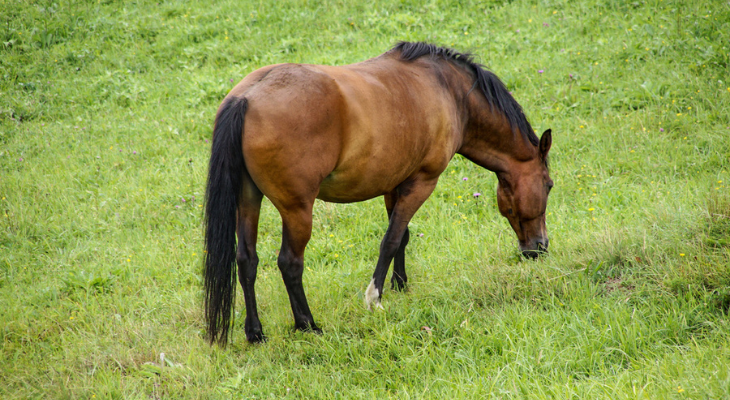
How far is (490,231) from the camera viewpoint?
5137mm

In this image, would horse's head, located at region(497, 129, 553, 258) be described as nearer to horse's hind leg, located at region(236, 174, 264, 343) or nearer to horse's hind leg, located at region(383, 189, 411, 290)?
horse's hind leg, located at region(383, 189, 411, 290)

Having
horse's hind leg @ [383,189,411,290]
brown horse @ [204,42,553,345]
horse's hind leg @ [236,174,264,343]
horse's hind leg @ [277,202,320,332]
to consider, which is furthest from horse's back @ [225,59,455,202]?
horse's hind leg @ [383,189,411,290]

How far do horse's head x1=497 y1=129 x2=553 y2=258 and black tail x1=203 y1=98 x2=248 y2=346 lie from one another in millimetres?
2533

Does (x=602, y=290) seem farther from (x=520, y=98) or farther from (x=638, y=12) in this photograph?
(x=638, y=12)

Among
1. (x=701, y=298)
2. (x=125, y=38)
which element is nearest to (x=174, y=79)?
(x=125, y=38)

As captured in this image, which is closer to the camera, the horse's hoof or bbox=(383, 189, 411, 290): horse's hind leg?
the horse's hoof

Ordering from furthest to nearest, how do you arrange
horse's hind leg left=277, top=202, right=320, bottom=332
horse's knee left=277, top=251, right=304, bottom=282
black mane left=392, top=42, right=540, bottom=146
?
black mane left=392, top=42, right=540, bottom=146 < horse's knee left=277, top=251, right=304, bottom=282 < horse's hind leg left=277, top=202, right=320, bottom=332

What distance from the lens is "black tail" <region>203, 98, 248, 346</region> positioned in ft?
10.6

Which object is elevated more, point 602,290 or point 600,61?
point 600,61

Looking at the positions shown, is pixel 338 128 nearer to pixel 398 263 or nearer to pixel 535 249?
pixel 398 263

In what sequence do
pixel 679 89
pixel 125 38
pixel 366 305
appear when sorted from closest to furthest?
pixel 366 305
pixel 679 89
pixel 125 38

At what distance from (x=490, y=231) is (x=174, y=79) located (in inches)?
267

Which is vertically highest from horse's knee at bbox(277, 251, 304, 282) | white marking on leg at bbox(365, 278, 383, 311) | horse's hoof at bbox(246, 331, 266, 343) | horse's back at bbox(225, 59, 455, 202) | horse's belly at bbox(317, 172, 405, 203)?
horse's back at bbox(225, 59, 455, 202)

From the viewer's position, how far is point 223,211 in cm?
333
